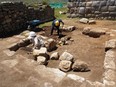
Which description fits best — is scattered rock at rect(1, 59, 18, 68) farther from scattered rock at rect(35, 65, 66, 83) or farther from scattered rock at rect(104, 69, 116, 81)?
scattered rock at rect(104, 69, 116, 81)

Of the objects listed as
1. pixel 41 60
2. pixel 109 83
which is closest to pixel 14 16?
pixel 41 60

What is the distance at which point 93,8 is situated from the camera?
11609mm

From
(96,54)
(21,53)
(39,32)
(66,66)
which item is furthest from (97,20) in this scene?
(66,66)

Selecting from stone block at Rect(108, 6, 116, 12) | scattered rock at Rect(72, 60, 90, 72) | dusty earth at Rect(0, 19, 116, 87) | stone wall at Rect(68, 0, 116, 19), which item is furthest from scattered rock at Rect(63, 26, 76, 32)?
scattered rock at Rect(72, 60, 90, 72)

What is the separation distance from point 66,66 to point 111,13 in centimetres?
622

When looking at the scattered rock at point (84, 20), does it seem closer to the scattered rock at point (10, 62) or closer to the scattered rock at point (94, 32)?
the scattered rock at point (94, 32)

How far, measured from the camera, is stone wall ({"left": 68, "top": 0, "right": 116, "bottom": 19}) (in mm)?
11178

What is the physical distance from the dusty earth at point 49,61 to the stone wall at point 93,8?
49.3 inches

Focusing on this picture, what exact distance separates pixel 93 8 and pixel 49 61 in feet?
19.0

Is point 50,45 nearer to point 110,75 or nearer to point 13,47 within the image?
point 13,47

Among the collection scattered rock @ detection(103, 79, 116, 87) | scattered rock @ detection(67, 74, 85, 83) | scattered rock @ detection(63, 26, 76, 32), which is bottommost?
scattered rock @ detection(63, 26, 76, 32)

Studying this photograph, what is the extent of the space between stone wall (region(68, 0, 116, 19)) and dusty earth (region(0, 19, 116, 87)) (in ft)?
4.11

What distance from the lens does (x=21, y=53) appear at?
7.58m

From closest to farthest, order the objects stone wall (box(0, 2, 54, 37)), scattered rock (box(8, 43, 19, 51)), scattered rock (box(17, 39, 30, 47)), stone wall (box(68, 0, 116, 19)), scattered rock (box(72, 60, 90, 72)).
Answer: scattered rock (box(72, 60, 90, 72)) < scattered rock (box(8, 43, 19, 51)) < scattered rock (box(17, 39, 30, 47)) < stone wall (box(0, 2, 54, 37)) < stone wall (box(68, 0, 116, 19))
